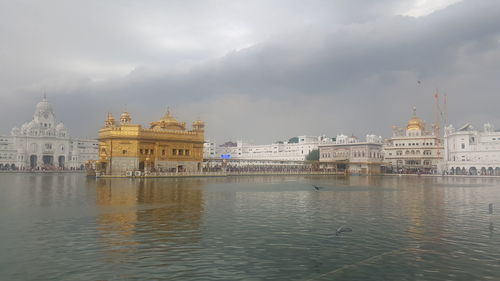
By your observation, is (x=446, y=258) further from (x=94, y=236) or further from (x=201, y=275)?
(x=94, y=236)

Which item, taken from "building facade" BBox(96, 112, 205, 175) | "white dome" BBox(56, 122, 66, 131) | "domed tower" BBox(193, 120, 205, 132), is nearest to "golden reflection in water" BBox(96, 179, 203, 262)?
"building facade" BBox(96, 112, 205, 175)

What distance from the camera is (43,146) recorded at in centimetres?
11094

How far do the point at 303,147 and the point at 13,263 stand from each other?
12531cm

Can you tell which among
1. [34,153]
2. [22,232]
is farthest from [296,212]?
[34,153]

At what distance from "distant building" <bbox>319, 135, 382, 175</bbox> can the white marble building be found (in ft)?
239

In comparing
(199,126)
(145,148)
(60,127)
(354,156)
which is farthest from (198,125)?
(60,127)

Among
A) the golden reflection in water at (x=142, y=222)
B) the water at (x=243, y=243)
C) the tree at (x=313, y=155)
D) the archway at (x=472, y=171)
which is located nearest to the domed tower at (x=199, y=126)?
the golden reflection in water at (x=142, y=222)

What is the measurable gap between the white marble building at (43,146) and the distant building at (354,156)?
2863 inches

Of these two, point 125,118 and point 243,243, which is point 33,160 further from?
point 243,243

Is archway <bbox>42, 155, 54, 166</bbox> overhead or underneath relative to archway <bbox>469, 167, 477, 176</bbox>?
overhead

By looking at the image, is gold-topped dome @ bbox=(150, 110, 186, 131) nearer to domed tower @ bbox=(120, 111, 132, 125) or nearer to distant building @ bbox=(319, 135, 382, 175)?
domed tower @ bbox=(120, 111, 132, 125)

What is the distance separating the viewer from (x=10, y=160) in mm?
106688

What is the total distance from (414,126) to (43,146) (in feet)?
337

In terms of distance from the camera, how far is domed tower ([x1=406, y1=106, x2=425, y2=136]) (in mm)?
103312
